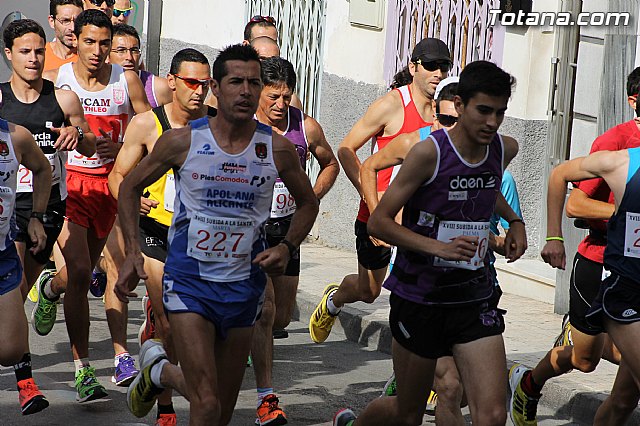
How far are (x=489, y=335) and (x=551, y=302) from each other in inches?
215

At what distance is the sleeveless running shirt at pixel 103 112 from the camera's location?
8828 millimetres

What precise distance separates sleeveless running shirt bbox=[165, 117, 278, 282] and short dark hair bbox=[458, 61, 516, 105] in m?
0.95

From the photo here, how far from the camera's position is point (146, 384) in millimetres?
6473

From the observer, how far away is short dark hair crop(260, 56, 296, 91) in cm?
777

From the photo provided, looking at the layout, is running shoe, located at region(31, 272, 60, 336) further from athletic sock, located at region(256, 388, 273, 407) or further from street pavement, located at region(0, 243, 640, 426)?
athletic sock, located at region(256, 388, 273, 407)

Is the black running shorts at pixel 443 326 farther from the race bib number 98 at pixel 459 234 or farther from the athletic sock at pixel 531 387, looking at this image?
the athletic sock at pixel 531 387

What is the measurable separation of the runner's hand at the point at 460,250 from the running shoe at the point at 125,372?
3224 mm

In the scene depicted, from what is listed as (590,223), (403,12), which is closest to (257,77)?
(590,223)

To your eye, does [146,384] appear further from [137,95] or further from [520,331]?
[520,331]

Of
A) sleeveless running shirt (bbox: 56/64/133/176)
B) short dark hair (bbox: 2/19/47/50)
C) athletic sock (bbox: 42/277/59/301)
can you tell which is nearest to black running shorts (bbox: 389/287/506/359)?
short dark hair (bbox: 2/19/47/50)

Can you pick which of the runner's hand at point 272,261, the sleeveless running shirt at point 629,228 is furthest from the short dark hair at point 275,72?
the sleeveless running shirt at point 629,228

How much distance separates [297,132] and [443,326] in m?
2.69

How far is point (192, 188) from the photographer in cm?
581

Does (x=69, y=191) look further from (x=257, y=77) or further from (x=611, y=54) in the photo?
(x=611, y=54)
